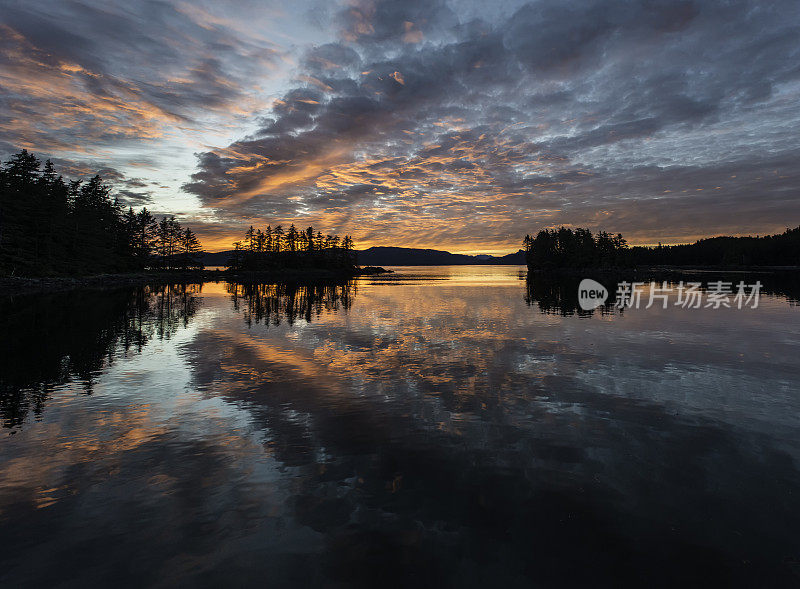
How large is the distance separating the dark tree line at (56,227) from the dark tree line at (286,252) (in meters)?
49.5

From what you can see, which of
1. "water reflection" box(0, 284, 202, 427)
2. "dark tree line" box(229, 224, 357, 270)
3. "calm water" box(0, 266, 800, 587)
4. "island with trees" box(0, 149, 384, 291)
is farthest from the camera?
"dark tree line" box(229, 224, 357, 270)

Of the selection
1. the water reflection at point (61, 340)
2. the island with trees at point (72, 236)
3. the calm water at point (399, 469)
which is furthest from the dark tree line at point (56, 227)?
the calm water at point (399, 469)

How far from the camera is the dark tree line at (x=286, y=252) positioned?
523ft

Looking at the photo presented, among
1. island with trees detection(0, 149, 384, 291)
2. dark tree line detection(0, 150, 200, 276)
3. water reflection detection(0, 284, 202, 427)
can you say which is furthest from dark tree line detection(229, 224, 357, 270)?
water reflection detection(0, 284, 202, 427)

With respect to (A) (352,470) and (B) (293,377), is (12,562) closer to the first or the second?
(A) (352,470)

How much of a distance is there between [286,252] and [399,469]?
17199cm

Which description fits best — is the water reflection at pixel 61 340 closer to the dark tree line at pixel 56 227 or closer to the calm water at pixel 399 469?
the calm water at pixel 399 469

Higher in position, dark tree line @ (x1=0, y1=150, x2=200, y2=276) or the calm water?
dark tree line @ (x1=0, y1=150, x2=200, y2=276)

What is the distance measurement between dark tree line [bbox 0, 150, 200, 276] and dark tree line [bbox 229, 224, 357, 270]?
162 ft

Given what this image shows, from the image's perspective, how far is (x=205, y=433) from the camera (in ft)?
37.1

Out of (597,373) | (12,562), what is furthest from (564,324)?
(12,562)

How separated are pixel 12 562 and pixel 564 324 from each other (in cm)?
3173

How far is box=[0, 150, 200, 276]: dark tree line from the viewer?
6156 centimetres

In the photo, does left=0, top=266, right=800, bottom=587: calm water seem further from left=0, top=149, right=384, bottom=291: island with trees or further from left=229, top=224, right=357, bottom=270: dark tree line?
left=229, top=224, right=357, bottom=270: dark tree line
